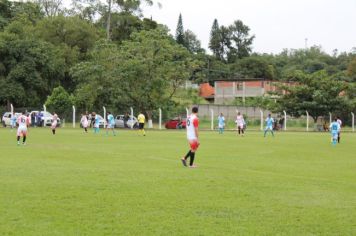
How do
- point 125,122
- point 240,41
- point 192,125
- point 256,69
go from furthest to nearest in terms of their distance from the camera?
1. point 240,41
2. point 256,69
3. point 125,122
4. point 192,125

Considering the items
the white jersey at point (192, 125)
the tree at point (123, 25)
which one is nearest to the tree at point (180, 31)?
the tree at point (123, 25)

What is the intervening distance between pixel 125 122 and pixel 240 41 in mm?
68206

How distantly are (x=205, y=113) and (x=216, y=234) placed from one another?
58.6 metres

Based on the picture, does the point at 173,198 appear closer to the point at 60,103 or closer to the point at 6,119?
the point at 6,119

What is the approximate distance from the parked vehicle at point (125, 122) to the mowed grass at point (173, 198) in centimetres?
3723

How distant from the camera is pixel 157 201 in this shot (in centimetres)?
1034

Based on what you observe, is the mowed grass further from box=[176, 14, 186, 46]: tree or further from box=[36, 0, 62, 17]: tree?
box=[176, 14, 186, 46]: tree

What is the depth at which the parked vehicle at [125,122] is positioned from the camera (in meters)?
55.9

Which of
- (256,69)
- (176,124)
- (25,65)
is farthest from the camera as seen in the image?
(256,69)

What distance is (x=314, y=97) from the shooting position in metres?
58.4

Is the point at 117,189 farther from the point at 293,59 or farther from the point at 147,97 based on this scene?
the point at 293,59

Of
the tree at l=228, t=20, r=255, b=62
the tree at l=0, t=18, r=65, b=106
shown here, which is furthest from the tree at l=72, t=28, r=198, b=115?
the tree at l=228, t=20, r=255, b=62

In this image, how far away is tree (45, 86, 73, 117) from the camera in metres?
56.7

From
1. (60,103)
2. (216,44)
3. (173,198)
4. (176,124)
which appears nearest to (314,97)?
(176,124)
